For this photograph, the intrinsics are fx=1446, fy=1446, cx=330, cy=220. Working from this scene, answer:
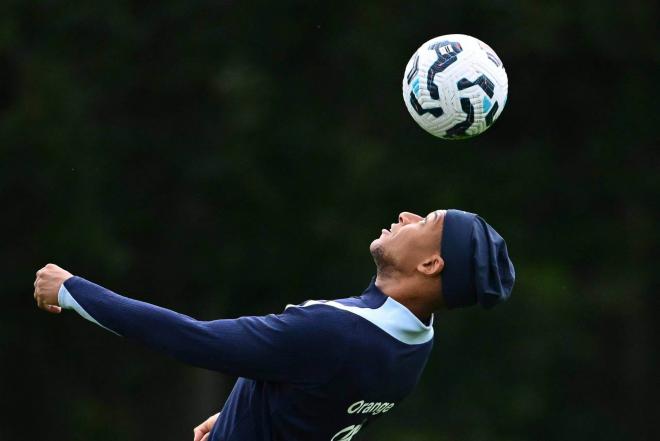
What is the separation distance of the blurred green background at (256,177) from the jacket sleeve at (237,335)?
8.01 meters

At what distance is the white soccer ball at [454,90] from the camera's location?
6297 millimetres

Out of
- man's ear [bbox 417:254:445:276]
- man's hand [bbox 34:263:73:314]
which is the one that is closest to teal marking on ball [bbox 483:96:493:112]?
man's ear [bbox 417:254:445:276]

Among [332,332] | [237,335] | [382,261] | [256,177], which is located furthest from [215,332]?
[256,177]

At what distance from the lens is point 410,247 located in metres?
5.47

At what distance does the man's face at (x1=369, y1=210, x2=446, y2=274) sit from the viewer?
5457mm

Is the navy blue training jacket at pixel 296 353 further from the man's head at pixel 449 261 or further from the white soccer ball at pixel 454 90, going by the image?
the white soccer ball at pixel 454 90

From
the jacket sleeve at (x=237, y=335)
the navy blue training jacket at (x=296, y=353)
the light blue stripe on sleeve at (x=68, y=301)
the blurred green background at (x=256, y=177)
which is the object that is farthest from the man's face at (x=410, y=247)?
the blurred green background at (x=256, y=177)

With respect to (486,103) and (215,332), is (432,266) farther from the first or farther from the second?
(486,103)

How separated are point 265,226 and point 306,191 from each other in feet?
1.70

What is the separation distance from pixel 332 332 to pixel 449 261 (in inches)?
22.1

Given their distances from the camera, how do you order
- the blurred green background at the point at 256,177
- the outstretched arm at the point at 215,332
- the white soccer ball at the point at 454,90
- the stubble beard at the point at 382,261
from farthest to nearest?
1. the blurred green background at the point at 256,177
2. the white soccer ball at the point at 454,90
3. the stubble beard at the point at 382,261
4. the outstretched arm at the point at 215,332

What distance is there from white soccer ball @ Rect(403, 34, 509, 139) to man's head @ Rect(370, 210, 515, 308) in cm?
92

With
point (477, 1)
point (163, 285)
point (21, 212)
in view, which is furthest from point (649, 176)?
point (21, 212)

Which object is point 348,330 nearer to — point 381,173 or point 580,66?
point 381,173
